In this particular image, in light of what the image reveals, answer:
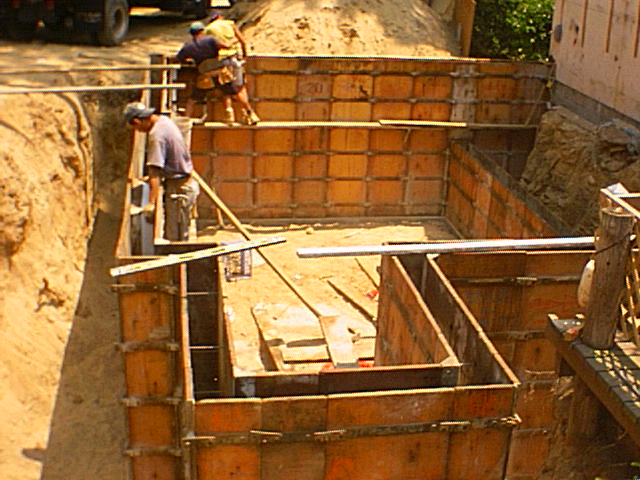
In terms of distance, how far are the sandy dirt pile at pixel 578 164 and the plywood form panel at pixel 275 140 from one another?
463 cm

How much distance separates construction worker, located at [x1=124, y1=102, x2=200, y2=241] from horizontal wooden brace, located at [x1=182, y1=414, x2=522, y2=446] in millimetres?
4768

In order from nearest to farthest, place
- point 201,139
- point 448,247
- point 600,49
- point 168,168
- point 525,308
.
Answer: point 448,247, point 525,308, point 168,168, point 600,49, point 201,139

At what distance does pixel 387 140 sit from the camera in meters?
18.0

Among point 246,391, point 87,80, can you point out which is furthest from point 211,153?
point 246,391

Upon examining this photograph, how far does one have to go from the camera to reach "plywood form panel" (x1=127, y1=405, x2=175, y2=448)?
9.81 metres

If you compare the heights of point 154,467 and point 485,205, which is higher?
point 485,205

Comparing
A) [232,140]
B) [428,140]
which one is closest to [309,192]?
[232,140]

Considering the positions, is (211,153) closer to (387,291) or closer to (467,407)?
(387,291)

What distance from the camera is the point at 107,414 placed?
1173 centimetres

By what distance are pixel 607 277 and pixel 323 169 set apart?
11.1 meters

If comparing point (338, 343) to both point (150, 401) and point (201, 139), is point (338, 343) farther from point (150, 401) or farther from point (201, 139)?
point (201, 139)

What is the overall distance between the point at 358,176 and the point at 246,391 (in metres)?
10.9

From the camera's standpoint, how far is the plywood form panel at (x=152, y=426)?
9.81 meters

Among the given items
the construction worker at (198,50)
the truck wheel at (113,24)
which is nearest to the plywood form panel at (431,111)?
the construction worker at (198,50)
